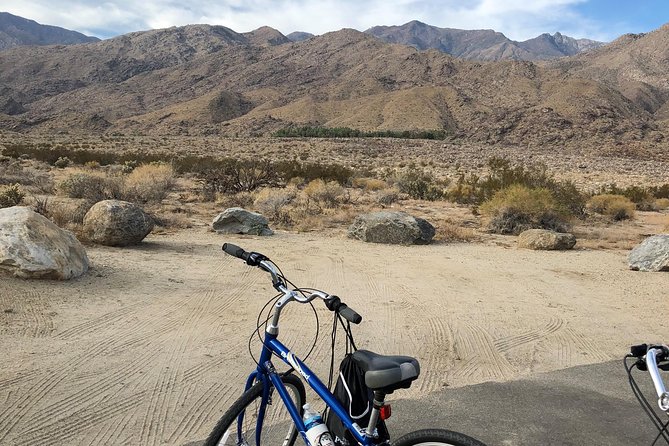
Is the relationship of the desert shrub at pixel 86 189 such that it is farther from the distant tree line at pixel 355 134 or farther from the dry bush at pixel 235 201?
the distant tree line at pixel 355 134

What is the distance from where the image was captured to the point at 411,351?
6.05 m

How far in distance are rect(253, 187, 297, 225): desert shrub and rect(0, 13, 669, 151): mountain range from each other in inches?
2234

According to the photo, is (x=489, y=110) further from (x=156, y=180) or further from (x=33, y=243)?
(x=33, y=243)

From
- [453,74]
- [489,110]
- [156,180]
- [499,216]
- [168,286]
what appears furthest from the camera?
[453,74]

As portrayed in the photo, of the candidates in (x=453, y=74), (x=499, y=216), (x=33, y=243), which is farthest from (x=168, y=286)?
(x=453, y=74)

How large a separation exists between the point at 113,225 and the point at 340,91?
117911mm

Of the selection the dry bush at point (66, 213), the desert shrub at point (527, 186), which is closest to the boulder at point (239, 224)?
the dry bush at point (66, 213)

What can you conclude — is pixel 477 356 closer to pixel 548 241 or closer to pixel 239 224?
pixel 548 241

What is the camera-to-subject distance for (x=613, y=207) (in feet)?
60.5

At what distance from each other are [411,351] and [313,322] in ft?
4.38

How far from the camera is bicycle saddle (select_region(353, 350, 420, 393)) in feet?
7.91

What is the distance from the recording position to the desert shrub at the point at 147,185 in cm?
1634

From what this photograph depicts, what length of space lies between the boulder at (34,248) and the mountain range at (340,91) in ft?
215

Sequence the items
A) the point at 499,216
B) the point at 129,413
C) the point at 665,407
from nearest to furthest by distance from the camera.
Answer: the point at 665,407, the point at 129,413, the point at 499,216
